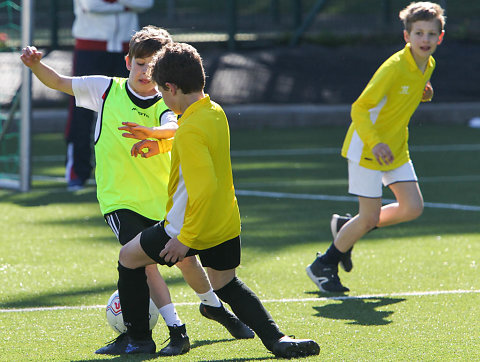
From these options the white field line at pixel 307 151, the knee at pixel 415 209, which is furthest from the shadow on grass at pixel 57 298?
the white field line at pixel 307 151

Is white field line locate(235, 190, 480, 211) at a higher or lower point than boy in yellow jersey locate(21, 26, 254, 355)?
lower

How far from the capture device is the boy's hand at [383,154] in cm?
483

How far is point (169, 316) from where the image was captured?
158 inches

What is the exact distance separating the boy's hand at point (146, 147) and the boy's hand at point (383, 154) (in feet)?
4.87

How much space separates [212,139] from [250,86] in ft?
34.9

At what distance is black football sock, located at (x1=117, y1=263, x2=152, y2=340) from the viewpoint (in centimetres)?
384

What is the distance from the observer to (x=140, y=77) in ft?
13.7

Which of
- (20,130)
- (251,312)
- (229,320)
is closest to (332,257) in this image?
(229,320)

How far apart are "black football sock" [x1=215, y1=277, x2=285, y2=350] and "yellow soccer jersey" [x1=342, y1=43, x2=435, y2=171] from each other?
1.56 m

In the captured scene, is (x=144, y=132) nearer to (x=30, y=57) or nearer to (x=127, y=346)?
(x=30, y=57)

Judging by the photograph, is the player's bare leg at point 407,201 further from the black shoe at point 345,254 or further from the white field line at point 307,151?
the white field line at point 307,151

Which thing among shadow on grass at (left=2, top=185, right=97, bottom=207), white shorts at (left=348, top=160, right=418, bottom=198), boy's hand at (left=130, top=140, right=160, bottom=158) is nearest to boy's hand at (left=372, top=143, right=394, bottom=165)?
white shorts at (left=348, top=160, right=418, bottom=198)

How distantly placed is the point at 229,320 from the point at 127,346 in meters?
0.49

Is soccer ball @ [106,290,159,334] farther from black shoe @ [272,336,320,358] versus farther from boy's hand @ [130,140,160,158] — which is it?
boy's hand @ [130,140,160,158]
